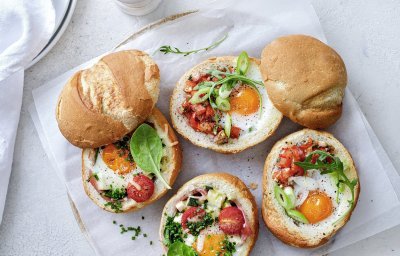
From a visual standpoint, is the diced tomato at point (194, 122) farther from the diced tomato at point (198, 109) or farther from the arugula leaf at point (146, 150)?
the arugula leaf at point (146, 150)

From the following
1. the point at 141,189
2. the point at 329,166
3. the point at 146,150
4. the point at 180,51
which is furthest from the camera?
the point at 180,51

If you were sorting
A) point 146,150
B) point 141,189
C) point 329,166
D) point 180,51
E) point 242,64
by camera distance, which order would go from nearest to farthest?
point 329,166, point 146,150, point 141,189, point 242,64, point 180,51

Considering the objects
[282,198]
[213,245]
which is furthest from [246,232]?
[282,198]

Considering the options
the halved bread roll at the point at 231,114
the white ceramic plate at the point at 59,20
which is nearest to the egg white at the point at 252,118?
the halved bread roll at the point at 231,114

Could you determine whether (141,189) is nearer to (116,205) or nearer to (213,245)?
(116,205)

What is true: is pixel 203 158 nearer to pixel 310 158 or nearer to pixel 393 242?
pixel 310 158

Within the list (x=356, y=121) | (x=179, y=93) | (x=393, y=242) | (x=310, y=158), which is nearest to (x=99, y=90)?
(x=179, y=93)
